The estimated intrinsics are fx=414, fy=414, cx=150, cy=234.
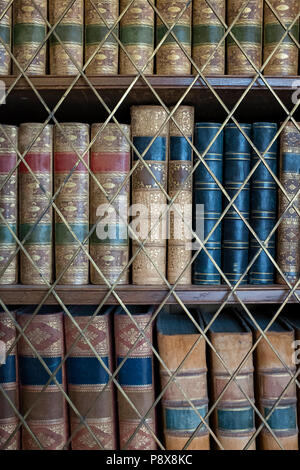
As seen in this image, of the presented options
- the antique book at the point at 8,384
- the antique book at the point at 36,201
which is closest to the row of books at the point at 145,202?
the antique book at the point at 36,201

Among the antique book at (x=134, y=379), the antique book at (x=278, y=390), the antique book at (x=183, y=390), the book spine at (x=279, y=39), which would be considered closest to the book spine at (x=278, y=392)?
the antique book at (x=278, y=390)

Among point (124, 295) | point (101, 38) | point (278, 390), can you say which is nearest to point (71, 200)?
point (124, 295)

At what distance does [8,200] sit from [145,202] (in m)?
0.26

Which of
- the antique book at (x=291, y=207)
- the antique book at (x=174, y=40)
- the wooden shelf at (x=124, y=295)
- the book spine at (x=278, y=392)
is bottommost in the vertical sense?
the book spine at (x=278, y=392)

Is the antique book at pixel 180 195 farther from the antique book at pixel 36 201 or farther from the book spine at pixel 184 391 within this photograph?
the antique book at pixel 36 201

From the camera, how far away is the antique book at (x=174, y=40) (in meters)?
0.76

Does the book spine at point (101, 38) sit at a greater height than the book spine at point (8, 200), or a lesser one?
greater

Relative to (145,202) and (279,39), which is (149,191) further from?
(279,39)

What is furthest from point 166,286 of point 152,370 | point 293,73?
point 293,73

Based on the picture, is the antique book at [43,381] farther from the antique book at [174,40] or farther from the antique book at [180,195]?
the antique book at [174,40]

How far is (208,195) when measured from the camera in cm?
79

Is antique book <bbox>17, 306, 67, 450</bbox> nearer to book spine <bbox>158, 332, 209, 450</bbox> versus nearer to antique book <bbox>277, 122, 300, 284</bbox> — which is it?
book spine <bbox>158, 332, 209, 450</bbox>

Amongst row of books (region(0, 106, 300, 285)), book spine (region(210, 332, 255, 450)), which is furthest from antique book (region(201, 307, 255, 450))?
row of books (region(0, 106, 300, 285))

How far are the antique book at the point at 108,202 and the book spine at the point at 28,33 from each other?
6.5 inches
